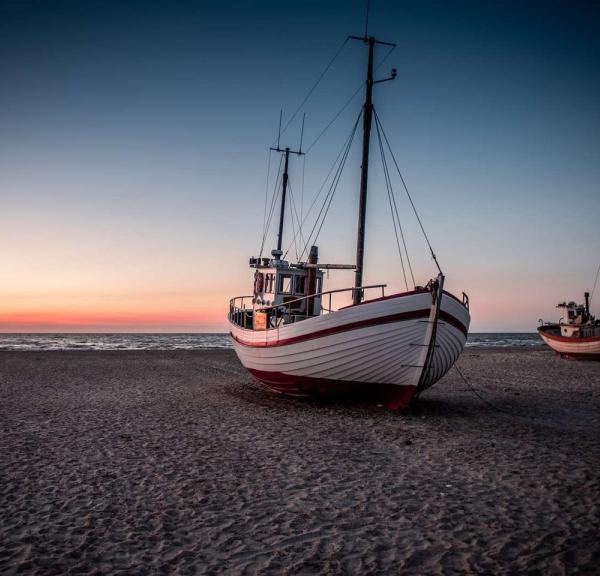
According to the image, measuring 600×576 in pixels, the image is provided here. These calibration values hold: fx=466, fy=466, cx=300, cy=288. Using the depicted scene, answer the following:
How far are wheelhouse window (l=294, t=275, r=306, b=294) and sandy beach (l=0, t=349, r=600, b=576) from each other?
5.19 m

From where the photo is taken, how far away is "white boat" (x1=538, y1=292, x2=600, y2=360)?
3052cm

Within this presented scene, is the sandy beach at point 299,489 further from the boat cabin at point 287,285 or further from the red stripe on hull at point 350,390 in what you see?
the boat cabin at point 287,285

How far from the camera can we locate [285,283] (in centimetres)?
1670

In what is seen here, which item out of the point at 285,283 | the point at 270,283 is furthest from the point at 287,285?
the point at 270,283

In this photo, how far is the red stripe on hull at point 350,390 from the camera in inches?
453

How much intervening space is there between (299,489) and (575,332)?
34.9m

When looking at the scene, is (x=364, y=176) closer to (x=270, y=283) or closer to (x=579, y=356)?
(x=270, y=283)

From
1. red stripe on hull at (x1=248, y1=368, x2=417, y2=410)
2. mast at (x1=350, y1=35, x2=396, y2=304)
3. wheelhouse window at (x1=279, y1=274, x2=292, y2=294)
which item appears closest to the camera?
red stripe on hull at (x1=248, y1=368, x2=417, y2=410)

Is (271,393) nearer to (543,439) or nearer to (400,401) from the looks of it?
(400,401)

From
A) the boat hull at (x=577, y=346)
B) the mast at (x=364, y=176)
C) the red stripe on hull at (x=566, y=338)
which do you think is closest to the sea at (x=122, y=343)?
the red stripe on hull at (x=566, y=338)

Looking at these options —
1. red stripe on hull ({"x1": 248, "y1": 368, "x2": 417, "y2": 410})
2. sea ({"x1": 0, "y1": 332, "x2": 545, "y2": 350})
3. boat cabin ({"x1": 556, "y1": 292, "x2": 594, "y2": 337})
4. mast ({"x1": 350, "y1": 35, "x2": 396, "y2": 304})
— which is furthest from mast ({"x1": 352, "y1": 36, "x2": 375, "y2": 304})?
sea ({"x1": 0, "y1": 332, "x2": 545, "y2": 350})

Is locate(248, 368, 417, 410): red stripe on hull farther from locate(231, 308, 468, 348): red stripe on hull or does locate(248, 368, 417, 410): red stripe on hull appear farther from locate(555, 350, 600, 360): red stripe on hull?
locate(555, 350, 600, 360): red stripe on hull

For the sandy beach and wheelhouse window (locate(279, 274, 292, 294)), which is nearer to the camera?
the sandy beach

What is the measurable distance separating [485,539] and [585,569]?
2.99 feet
